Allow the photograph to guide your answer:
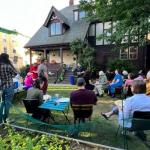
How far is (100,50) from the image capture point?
29.2 metres

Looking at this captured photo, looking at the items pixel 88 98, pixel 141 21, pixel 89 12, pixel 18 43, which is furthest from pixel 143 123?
pixel 18 43

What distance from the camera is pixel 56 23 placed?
32.3 m

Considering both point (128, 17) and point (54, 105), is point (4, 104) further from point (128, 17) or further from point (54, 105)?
point (128, 17)

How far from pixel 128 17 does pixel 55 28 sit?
17663mm

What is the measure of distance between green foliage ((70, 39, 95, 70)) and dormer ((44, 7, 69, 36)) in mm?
4894

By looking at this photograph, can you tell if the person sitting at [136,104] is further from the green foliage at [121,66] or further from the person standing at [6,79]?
the green foliage at [121,66]

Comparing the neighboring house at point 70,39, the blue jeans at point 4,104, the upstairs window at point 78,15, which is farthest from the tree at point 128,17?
the upstairs window at point 78,15

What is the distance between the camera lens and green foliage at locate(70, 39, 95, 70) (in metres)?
26.1

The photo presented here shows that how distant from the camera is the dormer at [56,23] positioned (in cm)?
3183

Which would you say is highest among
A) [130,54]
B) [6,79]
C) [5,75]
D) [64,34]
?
[64,34]

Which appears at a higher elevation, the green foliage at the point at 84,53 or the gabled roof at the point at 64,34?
the gabled roof at the point at 64,34

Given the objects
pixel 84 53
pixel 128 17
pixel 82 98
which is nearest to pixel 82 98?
pixel 82 98

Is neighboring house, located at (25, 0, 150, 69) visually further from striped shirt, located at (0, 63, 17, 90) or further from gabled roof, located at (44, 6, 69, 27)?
striped shirt, located at (0, 63, 17, 90)

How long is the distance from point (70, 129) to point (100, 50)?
2303 centimetres
